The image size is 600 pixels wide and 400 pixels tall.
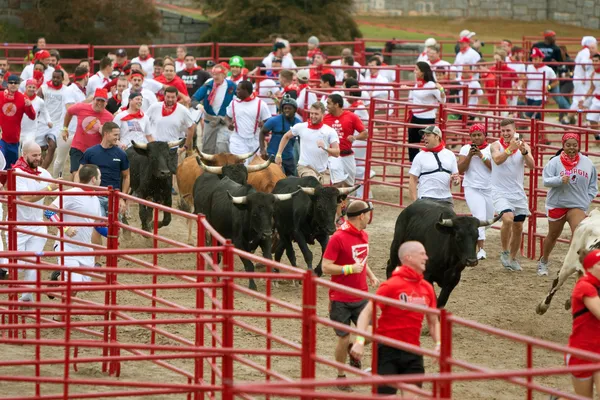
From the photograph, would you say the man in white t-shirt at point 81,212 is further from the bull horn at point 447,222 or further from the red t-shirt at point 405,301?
the red t-shirt at point 405,301

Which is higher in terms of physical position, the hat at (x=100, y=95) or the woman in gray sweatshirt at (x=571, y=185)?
the hat at (x=100, y=95)

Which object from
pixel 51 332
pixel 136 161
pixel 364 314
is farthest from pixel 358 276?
pixel 136 161

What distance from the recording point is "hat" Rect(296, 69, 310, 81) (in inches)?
822

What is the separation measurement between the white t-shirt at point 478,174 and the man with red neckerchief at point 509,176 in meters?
0.08

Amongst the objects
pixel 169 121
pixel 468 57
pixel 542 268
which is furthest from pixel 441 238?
pixel 468 57

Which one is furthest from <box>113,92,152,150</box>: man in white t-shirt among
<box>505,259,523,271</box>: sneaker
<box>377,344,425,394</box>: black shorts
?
<box>377,344,425,394</box>: black shorts

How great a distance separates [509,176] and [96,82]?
8491 mm

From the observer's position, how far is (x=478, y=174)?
1516 centimetres

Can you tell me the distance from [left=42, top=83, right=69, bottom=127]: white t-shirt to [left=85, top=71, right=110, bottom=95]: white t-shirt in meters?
0.47

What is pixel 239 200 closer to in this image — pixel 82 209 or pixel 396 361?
pixel 82 209

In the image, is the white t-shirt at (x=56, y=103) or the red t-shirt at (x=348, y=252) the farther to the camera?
the white t-shirt at (x=56, y=103)

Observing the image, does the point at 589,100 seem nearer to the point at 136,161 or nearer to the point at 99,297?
the point at 136,161

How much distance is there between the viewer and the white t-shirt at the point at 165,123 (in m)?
17.6

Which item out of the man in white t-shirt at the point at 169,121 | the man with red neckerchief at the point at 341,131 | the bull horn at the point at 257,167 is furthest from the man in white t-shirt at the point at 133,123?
the man with red neckerchief at the point at 341,131
